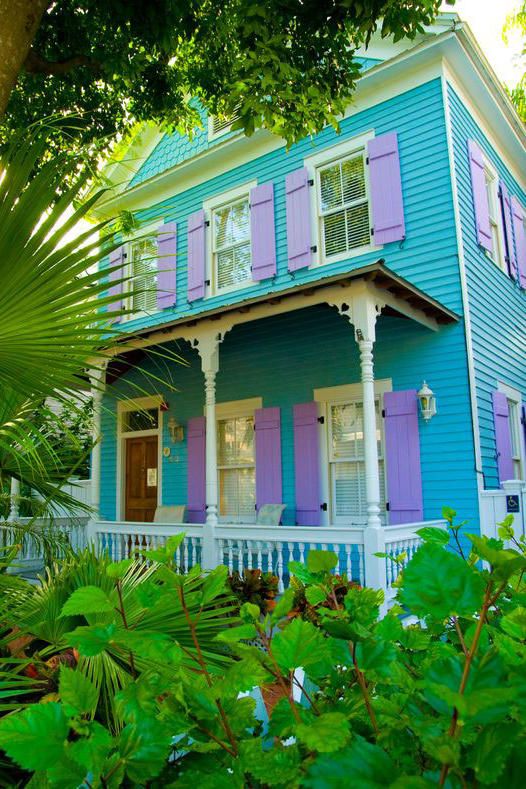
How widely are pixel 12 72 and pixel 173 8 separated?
264 cm

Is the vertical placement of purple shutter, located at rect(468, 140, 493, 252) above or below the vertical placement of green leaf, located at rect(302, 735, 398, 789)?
above

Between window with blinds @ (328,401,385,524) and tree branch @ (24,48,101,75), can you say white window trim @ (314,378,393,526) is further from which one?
tree branch @ (24,48,101,75)

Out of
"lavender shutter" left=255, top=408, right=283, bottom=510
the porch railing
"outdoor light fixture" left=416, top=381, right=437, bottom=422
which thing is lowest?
the porch railing

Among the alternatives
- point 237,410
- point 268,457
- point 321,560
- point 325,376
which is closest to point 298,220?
point 325,376

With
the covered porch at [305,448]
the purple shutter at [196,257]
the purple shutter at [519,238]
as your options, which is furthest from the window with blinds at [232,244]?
the purple shutter at [519,238]

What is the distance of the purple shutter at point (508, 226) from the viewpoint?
9.34m

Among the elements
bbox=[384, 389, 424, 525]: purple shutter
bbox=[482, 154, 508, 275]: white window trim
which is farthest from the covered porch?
bbox=[482, 154, 508, 275]: white window trim

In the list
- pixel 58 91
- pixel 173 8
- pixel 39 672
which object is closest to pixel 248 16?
pixel 173 8

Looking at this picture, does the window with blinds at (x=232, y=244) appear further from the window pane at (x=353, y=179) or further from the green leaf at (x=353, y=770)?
the green leaf at (x=353, y=770)

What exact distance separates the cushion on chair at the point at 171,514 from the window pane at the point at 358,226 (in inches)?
193

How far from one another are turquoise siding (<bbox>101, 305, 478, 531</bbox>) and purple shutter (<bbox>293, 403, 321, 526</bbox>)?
0.62ft

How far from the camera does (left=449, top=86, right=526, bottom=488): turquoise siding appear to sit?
7.57 meters

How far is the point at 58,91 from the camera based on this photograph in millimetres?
6883

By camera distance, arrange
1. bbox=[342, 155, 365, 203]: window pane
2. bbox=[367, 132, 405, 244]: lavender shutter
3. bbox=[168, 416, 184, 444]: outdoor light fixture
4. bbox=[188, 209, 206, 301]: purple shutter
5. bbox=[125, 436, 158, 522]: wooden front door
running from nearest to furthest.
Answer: bbox=[367, 132, 405, 244]: lavender shutter → bbox=[342, 155, 365, 203]: window pane → bbox=[168, 416, 184, 444]: outdoor light fixture → bbox=[188, 209, 206, 301]: purple shutter → bbox=[125, 436, 158, 522]: wooden front door
